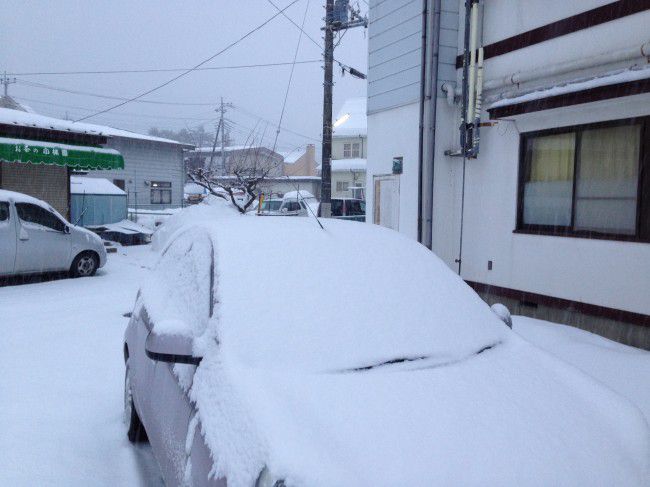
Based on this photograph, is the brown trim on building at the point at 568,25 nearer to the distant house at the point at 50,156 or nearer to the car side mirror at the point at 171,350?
the car side mirror at the point at 171,350

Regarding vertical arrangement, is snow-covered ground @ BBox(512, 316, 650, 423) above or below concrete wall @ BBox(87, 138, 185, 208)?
below

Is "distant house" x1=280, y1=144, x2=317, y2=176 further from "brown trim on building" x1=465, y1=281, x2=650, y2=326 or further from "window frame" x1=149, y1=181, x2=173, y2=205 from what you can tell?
"brown trim on building" x1=465, y1=281, x2=650, y2=326

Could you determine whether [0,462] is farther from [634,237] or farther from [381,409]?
[634,237]

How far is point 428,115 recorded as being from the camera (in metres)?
8.77

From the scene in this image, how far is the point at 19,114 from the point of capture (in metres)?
13.7

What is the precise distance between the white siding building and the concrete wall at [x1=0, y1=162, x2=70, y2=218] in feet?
29.7

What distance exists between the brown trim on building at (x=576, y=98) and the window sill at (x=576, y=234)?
1596 millimetres

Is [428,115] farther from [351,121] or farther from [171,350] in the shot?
[351,121]

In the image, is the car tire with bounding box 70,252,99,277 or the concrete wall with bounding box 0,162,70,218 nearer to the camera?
the car tire with bounding box 70,252,99,277

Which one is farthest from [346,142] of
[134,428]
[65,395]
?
[134,428]

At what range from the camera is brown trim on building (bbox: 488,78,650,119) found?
18.6ft

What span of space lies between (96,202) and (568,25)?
19532 mm

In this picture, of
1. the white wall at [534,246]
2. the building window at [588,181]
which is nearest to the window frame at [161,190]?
the white wall at [534,246]

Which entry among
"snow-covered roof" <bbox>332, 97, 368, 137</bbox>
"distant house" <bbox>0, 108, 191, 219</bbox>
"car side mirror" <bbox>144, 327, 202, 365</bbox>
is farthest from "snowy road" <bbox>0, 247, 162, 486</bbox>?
"snow-covered roof" <bbox>332, 97, 368, 137</bbox>
